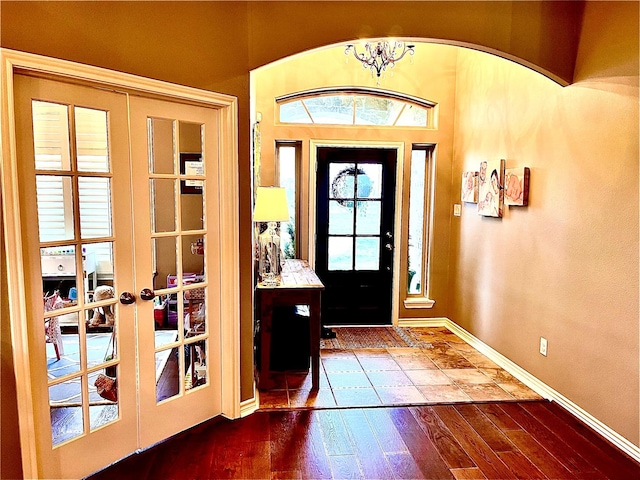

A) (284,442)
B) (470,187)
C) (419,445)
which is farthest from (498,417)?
(470,187)

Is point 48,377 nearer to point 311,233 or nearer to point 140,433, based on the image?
point 140,433

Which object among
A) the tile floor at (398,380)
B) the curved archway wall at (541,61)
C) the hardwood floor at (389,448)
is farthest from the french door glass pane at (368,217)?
the hardwood floor at (389,448)

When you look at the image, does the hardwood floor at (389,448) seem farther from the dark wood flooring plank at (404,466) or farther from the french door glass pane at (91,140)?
the french door glass pane at (91,140)

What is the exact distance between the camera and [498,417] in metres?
2.93

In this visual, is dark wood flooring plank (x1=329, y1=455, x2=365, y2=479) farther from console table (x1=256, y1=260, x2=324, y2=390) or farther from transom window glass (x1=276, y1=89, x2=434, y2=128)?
transom window glass (x1=276, y1=89, x2=434, y2=128)

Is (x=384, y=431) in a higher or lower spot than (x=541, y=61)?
lower

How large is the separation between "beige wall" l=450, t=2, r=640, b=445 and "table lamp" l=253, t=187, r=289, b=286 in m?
1.93

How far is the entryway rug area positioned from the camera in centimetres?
434

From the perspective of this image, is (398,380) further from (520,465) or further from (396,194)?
(396,194)

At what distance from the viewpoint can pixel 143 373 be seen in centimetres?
244

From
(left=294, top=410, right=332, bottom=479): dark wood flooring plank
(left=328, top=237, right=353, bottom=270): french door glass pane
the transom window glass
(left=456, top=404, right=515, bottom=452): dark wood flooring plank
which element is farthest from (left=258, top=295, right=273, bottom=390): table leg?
the transom window glass

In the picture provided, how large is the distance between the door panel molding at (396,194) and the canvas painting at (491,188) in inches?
36.4

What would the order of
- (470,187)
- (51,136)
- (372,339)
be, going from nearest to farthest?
(51,136) < (470,187) < (372,339)

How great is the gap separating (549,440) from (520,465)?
39 centimetres
